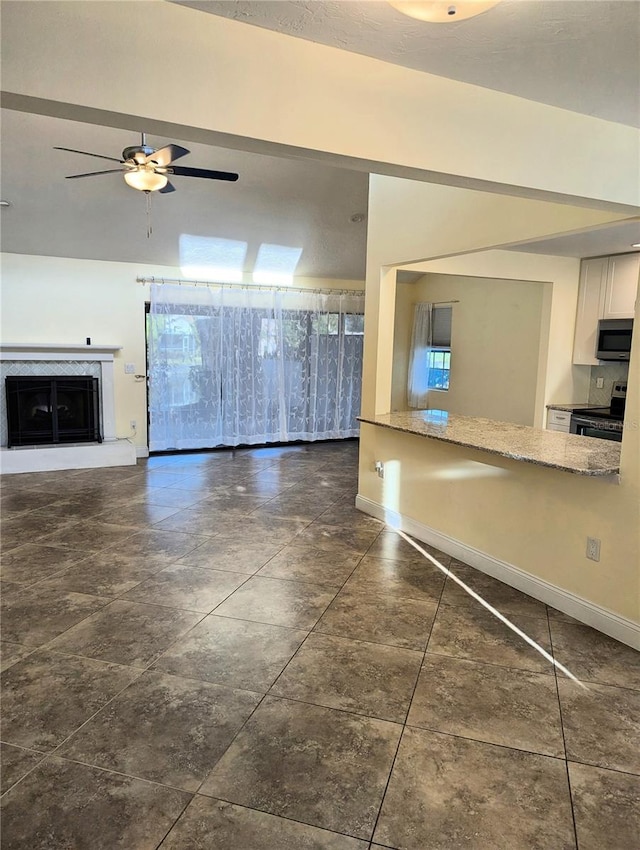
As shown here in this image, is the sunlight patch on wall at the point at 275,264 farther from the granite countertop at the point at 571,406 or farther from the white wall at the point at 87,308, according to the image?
the granite countertop at the point at 571,406

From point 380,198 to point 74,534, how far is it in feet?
11.8

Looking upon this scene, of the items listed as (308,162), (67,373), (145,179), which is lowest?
(67,373)

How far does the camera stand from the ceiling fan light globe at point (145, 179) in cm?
352

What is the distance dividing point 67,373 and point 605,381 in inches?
233

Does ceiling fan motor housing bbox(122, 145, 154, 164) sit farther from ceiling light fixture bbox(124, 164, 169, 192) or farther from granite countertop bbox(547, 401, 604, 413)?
granite countertop bbox(547, 401, 604, 413)

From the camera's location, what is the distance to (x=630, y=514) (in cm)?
272

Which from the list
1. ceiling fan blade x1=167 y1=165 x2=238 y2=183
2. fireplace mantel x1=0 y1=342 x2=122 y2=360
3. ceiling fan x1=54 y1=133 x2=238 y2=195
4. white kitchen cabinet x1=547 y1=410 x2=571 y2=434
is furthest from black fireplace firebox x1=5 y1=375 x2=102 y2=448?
white kitchen cabinet x1=547 y1=410 x2=571 y2=434

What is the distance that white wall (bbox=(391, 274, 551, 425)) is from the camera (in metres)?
5.84

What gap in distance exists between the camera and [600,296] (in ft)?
16.6

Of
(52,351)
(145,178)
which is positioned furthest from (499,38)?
(52,351)

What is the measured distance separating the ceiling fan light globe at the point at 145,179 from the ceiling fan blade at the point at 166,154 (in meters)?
0.16

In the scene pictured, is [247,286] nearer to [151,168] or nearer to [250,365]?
[250,365]

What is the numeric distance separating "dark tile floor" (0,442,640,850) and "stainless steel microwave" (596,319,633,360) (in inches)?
108

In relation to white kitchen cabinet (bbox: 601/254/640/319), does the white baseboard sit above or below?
below
